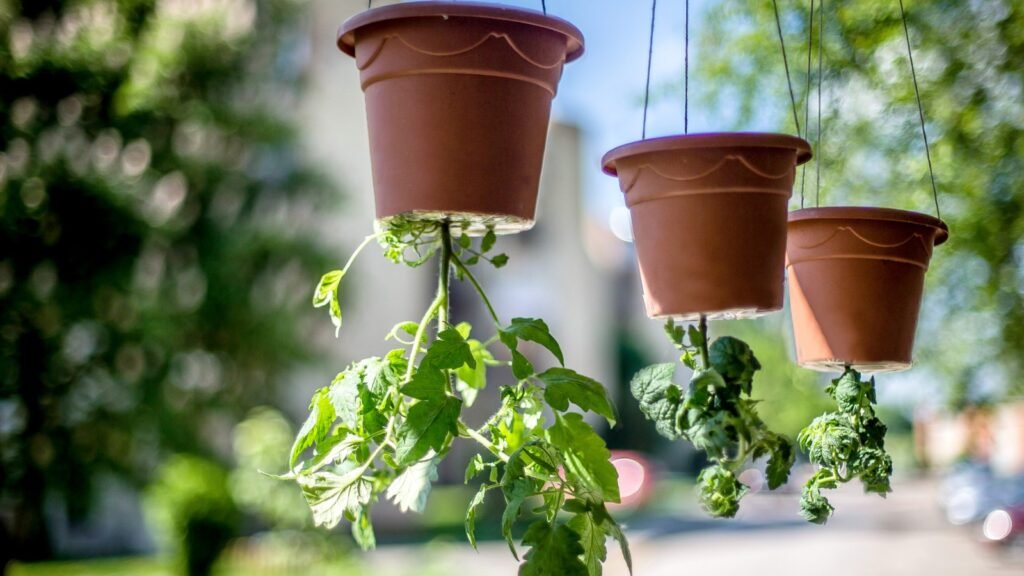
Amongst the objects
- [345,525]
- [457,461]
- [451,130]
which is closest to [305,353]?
[345,525]

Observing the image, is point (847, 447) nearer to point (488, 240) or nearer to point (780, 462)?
point (780, 462)

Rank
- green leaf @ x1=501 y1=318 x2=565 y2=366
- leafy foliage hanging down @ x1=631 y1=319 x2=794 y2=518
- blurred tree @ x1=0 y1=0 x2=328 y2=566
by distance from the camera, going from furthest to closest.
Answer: blurred tree @ x1=0 y1=0 x2=328 y2=566
green leaf @ x1=501 y1=318 x2=565 y2=366
leafy foliage hanging down @ x1=631 y1=319 x2=794 y2=518

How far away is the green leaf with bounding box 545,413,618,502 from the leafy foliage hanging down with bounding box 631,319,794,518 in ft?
0.19

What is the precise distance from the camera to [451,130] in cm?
88

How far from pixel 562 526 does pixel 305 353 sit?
7547mm

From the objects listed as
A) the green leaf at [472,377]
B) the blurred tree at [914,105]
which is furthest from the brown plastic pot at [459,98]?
the blurred tree at [914,105]

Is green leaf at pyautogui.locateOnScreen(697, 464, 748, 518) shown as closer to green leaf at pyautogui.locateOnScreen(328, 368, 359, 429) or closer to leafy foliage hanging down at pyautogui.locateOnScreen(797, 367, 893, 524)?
leafy foliage hanging down at pyautogui.locateOnScreen(797, 367, 893, 524)

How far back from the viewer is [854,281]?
106 cm

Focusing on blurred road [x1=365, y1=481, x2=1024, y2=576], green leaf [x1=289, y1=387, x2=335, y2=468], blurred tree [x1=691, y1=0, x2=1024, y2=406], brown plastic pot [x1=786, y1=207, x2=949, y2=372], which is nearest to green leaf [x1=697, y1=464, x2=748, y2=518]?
brown plastic pot [x1=786, y1=207, x2=949, y2=372]

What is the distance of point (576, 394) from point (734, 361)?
0.15 metres

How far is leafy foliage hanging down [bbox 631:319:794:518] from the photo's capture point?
79cm

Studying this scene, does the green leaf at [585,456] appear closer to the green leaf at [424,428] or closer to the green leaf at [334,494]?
the green leaf at [424,428]

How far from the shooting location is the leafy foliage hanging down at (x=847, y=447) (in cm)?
104

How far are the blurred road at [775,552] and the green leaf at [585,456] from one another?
402 cm
